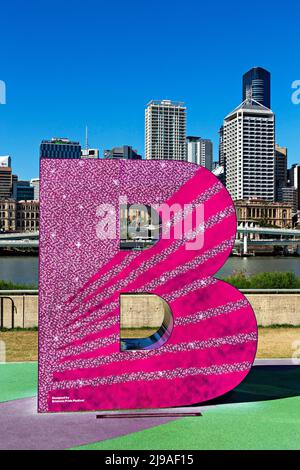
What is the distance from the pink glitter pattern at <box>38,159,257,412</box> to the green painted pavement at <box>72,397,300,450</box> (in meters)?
0.64

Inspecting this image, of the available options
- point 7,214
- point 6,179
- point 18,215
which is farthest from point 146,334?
point 6,179

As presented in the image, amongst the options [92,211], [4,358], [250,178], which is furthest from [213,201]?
[250,178]

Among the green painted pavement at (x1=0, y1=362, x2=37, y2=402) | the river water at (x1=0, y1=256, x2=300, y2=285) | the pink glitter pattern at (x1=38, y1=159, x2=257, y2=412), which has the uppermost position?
the pink glitter pattern at (x1=38, y1=159, x2=257, y2=412)

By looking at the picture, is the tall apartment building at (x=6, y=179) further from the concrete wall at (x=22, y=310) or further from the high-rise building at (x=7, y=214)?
the concrete wall at (x=22, y=310)

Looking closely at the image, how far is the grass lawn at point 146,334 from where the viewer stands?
Result: 475 inches

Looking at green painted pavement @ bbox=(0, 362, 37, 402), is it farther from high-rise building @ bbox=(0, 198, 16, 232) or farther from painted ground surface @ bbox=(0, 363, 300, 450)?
high-rise building @ bbox=(0, 198, 16, 232)

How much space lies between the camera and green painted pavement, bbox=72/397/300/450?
6.48 m

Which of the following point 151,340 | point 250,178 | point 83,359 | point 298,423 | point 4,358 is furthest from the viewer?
point 250,178

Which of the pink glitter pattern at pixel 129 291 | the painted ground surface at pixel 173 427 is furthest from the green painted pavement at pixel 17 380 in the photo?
the pink glitter pattern at pixel 129 291

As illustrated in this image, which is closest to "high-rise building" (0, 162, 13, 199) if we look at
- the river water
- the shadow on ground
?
the river water

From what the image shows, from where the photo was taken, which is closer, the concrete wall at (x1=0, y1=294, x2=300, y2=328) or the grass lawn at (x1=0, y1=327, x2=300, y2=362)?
the grass lawn at (x1=0, y1=327, x2=300, y2=362)

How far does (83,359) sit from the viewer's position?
8023 millimetres

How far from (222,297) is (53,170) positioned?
9.94 feet

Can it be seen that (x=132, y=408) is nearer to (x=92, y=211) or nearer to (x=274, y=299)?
(x=92, y=211)
